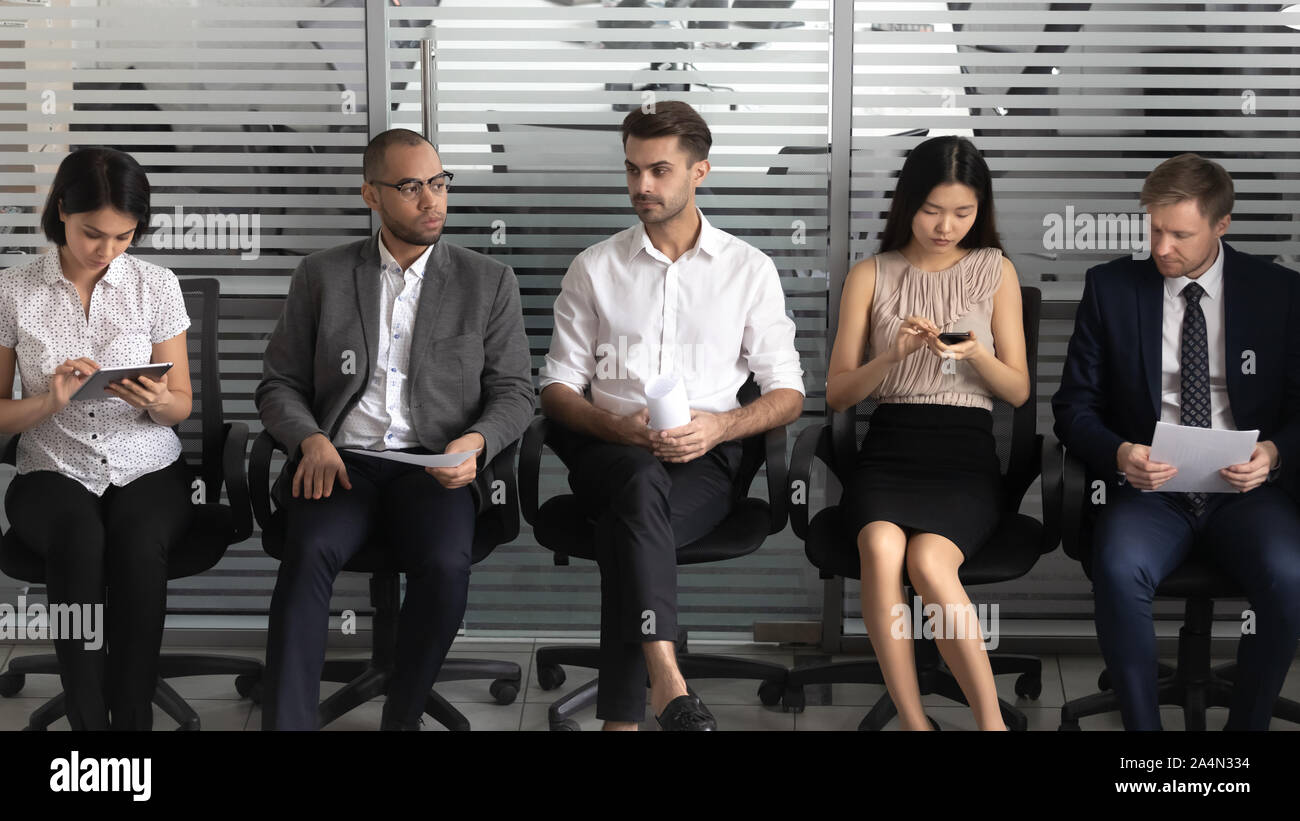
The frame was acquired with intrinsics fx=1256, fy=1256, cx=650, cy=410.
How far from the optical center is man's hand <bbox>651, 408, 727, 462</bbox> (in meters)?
2.99

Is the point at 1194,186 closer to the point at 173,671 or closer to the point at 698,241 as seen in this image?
the point at 698,241

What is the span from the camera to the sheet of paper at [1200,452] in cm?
275

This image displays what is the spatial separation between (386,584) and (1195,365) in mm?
2082

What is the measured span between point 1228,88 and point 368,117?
7.96 ft

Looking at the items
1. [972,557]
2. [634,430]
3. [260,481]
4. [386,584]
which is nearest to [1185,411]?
[972,557]

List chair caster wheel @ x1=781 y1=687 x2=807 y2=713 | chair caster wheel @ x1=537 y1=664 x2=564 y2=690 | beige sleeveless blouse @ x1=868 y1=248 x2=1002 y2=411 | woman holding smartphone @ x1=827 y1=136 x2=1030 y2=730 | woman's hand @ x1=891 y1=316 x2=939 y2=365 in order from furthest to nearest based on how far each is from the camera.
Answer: chair caster wheel @ x1=537 y1=664 x2=564 y2=690 < chair caster wheel @ x1=781 y1=687 x2=807 y2=713 < beige sleeveless blouse @ x1=868 y1=248 x2=1002 y2=411 < woman's hand @ x1=891 y1=316 x2=939 y2=365 < woman holding smartphone @ x1=827 y1=136 x2=1030 y2=730

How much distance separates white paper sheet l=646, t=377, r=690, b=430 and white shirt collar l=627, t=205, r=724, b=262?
17.8 inches

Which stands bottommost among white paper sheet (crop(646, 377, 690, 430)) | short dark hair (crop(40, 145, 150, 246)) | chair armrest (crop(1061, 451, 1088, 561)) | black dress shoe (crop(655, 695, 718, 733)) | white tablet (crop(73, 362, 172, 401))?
black dress shoe (crop(655, 695, 718, 733))

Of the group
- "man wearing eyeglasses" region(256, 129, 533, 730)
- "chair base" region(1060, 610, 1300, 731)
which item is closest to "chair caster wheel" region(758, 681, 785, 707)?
"chair base" region(1060, 610, 1300, 731)

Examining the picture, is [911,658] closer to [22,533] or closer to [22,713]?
[22,533]

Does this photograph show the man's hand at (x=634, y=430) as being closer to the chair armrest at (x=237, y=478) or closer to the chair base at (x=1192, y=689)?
the chair armrest at (x=237, y=478)

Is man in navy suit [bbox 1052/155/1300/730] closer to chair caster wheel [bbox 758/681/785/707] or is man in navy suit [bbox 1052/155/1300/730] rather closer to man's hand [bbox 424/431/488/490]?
chair caster wheel [bbox 758/681/785/707]
